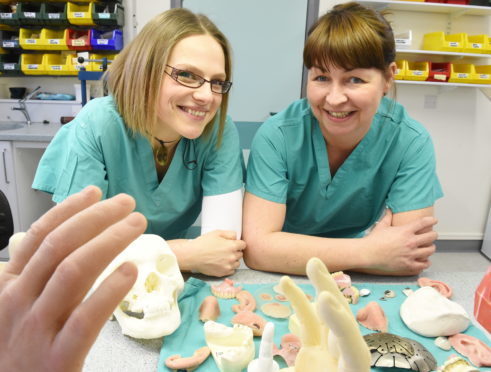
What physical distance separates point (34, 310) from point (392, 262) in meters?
0.80

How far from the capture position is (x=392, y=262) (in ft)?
3.01

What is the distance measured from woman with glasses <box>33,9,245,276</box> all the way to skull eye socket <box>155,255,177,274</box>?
0.10 m

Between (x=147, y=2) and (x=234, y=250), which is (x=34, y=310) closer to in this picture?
(x=234, y=250)

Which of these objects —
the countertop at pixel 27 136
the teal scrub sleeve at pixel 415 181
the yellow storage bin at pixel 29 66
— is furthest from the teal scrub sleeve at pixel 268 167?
the yellow storage bin at pixel 29 66

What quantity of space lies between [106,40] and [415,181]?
198 centimetres

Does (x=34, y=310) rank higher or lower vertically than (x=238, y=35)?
lower

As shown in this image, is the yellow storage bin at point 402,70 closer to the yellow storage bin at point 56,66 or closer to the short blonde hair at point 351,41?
the short blonde hair at point 351,41

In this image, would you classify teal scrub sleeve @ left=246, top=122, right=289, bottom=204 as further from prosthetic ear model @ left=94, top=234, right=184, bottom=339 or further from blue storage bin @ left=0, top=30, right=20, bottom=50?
blue storage bin @ left=0, top=30, right=20, bottom=50

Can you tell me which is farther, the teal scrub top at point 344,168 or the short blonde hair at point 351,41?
the teal scrub top at point 344,168

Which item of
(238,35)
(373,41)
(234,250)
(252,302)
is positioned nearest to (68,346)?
(252,302)

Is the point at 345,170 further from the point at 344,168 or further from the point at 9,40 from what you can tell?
the point at 9,40

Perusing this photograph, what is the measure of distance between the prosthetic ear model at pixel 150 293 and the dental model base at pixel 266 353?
7.8 inches

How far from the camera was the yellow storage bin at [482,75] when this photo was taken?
2426mm

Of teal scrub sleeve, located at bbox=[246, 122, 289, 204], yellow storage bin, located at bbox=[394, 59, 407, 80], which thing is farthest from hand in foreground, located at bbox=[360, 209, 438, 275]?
yellow storage bin, located at bbox=[394, 59, 407, 80]
